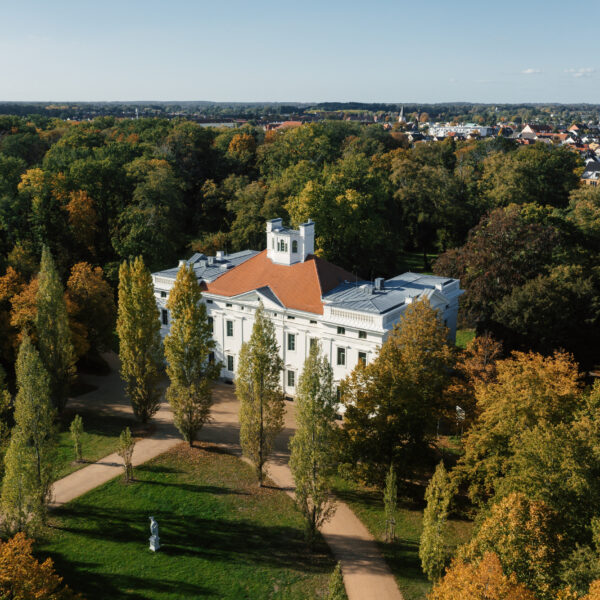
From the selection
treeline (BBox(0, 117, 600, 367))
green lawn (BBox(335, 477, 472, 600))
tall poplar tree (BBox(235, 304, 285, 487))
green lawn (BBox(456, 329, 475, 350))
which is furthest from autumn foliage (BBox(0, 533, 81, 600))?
green lawn (BBox(456, 329, 475, 350))

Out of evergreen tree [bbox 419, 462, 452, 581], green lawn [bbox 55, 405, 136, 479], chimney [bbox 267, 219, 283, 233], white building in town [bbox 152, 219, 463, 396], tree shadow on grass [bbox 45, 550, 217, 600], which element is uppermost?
chimney [bbox 267, 219, 283, 233]

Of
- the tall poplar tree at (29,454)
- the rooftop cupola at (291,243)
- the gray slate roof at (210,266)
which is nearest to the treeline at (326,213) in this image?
the gray slate roof at (210,266)

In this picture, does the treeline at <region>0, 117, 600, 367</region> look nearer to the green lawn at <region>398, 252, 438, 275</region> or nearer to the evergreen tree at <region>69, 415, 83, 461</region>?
the green lawn at <region>398, 252, 438, 275</region>

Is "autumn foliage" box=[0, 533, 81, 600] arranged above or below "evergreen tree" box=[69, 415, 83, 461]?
above

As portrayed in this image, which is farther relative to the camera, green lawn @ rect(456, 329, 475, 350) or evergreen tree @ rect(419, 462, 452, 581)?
green lawn @ rect(456, 329, 475, 350)

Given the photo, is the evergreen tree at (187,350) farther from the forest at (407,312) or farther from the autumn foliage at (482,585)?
the autumn foliage at (482,585)

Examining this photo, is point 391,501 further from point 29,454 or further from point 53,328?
point 53,328
